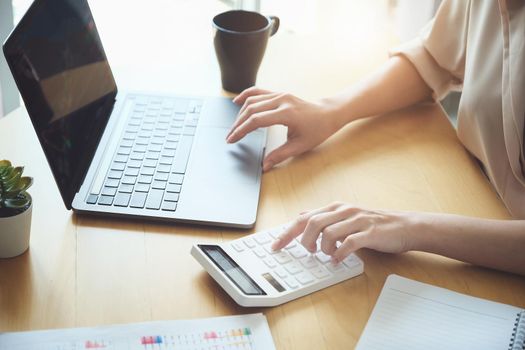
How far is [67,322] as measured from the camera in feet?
2.45

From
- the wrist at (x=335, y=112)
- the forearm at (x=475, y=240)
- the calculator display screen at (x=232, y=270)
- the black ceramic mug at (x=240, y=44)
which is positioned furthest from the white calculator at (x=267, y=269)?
the black ceramic mug at (x=240, y=44)

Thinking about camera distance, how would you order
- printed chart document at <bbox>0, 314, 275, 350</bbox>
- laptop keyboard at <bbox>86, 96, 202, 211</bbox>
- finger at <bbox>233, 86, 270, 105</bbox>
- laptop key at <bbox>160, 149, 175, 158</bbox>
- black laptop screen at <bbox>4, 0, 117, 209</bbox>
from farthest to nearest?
finger at <bbox>233, 86, 270, 105</bbox>, laptop key at <bbox>160, 149, 175, 158</bbox>, laptop keyboard at <bbox>86, 96, 202, 211</bbox>, black laptop screen at <bbox>4, 0, 117, 209</bbox>, printed chart document at <bbox>0, 314, 275, 350</bbox>

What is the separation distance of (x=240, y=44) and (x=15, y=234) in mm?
540

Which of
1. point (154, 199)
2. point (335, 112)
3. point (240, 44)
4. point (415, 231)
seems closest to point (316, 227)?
point (415, 231)

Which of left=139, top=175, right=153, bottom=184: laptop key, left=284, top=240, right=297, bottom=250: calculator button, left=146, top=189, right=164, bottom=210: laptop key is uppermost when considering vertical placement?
left=139, top=175, right=153, bottom=184: laptop key

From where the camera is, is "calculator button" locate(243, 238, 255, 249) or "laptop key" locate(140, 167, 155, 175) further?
"laptop key" locate(140, 167, 155, 175)

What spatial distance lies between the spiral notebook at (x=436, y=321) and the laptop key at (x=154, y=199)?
34 cm

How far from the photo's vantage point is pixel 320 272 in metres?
0.84

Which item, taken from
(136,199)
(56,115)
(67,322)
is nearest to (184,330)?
(67,322)

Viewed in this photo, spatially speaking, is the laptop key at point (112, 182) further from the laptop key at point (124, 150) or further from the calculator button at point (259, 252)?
the calculator button at point (259, 252)

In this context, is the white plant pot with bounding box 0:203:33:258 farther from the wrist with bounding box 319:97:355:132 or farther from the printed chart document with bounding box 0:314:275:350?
the wrist with bounding box 319:97:355:132

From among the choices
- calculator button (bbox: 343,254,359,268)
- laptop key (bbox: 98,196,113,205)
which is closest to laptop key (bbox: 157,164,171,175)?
laptop key (bbox: 98,196,113,205)

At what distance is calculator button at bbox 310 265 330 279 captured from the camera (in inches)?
32.8

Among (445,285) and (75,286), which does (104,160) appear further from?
(445,285)
